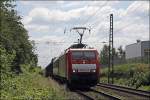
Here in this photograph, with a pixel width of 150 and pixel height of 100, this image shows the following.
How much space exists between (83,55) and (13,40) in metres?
7.77

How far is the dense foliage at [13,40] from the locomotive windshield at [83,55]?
14.4 feet

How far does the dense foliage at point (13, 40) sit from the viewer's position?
31.5 meters

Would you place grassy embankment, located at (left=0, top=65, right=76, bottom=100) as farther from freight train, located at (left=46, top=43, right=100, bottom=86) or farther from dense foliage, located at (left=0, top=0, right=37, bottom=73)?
freight train, located at (left=46, top=43, right=100, bottom=86)

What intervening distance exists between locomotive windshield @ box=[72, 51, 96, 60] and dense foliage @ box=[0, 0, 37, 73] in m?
4.38

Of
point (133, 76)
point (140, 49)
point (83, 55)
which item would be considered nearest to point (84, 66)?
point (83, 55)

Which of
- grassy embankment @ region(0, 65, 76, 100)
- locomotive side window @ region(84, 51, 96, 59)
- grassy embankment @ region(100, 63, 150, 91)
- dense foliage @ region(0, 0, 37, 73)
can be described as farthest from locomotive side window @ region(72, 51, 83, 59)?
grassy embankment @ region(0, 65, 76, 100)

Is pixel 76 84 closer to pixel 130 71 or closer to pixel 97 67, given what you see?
pixel 97 67

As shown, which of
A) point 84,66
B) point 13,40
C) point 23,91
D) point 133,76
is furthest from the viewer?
point 133,76

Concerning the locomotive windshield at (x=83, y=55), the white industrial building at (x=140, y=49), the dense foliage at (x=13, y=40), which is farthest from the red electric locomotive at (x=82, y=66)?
the white industrial building at (x=140, y=49)

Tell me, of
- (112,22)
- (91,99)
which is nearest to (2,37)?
(91,99)

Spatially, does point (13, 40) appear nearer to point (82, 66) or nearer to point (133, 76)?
point (82, 66)

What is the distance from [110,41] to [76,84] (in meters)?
19.7

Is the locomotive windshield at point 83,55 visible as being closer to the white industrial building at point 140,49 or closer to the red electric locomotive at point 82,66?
the red electric locomotive at point 82,66

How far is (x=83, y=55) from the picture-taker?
34594 millimetres
